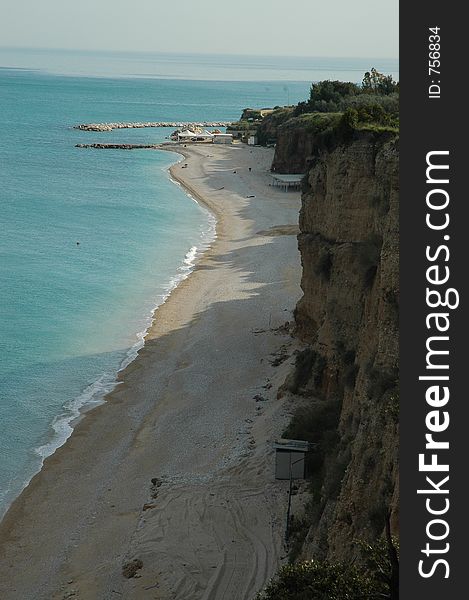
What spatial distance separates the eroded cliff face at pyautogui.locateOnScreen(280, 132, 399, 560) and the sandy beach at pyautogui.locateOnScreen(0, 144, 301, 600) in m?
1.67

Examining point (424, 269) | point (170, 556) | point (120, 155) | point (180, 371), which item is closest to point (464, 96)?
point (424, 269)

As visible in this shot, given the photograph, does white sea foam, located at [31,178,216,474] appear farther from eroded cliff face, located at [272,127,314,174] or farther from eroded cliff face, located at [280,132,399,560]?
eroded cliff face, located at [272,127,314,174]

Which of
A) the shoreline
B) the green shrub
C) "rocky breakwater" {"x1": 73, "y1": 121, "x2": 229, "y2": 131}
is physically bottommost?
the shoreline

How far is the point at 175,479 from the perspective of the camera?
79.4 ft

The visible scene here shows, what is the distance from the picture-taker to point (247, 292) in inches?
1720

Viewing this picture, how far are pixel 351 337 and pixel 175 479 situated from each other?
20.2 feet

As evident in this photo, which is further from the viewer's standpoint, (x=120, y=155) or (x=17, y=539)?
(x=120, y=155)

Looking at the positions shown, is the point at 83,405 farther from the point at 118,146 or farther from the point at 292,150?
the point at 118,146

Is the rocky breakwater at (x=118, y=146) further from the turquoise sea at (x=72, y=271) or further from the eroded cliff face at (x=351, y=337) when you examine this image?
the eroded cliff face at (x=351, y=337)

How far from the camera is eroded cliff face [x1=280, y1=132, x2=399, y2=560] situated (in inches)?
629

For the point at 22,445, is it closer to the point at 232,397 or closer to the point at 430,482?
the point at 232,397

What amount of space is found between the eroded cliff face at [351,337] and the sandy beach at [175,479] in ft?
5.48

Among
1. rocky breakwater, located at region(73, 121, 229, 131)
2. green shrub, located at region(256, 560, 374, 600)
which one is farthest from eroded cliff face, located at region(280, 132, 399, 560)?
rocky breakwater, located at region(73, 121, 229, 131)

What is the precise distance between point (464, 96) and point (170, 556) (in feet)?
44.1
